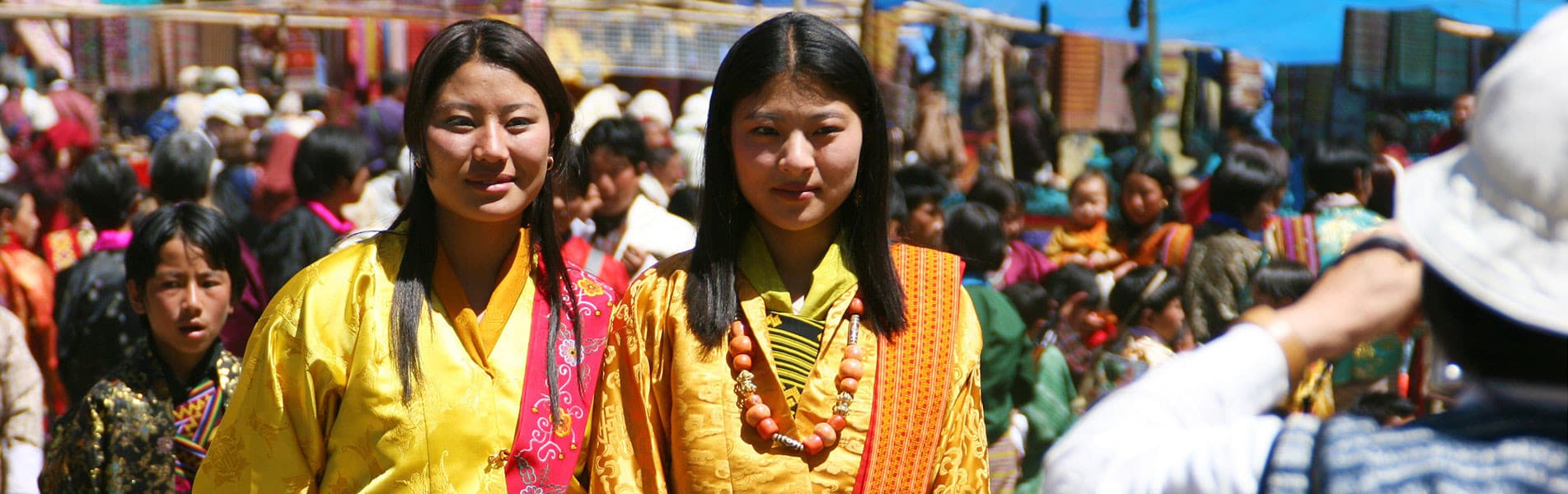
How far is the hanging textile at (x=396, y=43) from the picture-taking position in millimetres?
12609

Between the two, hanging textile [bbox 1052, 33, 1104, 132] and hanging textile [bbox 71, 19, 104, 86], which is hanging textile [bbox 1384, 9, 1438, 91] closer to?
hanging textile [bbox 1052, 33, 1104, 132]

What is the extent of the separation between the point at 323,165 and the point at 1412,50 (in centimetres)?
749

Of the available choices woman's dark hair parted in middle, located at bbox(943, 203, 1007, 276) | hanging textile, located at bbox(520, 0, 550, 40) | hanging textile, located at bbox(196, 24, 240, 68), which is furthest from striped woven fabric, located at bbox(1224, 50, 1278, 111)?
hanging textile, located at bbox(196, 24, 240, 68)

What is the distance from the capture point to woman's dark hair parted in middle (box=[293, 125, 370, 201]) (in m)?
5.57

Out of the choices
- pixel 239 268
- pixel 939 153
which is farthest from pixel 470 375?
pixel 939 153

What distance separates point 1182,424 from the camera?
150cm

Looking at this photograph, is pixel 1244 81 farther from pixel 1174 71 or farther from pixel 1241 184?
pixel 1241 184

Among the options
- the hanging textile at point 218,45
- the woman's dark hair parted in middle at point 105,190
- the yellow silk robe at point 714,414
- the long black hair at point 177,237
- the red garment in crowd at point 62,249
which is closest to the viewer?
the yellow silk robe at point 714,414

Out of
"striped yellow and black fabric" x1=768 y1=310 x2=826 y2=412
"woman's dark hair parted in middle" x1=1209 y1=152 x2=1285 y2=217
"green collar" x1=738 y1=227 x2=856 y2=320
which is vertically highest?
"green collar" x1=738 y1=227 x2=856 y2=320

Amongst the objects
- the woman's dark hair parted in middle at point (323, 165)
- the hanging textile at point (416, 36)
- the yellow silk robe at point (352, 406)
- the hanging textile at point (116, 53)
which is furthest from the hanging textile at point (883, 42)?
the hanging textile at point (116, 53)

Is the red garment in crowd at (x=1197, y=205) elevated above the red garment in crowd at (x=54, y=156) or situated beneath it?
elevated above

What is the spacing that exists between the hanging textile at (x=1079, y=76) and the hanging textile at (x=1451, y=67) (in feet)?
8.75

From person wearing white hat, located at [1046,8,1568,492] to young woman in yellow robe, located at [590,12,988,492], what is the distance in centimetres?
105

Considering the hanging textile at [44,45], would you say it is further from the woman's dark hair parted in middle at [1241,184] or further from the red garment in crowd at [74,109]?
the woman's dark hair parted in middle at [1241,184]
